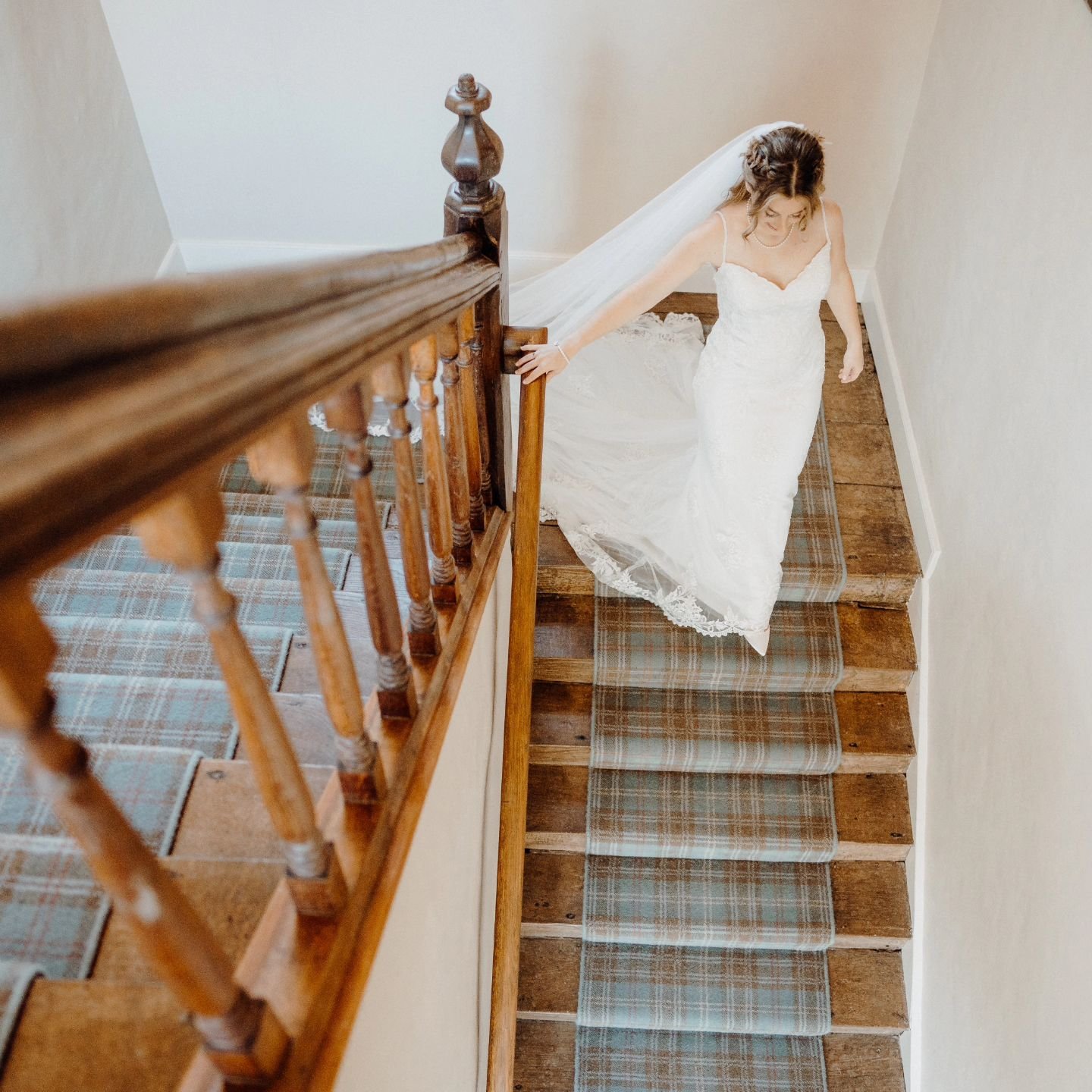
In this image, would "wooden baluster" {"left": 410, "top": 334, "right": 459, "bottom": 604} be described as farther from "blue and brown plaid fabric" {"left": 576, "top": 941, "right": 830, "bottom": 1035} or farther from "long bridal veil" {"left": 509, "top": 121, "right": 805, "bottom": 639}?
"blue and brown plaid fabric" {"left": 576, "top": 941, "right": 830, "bottom": 1035}

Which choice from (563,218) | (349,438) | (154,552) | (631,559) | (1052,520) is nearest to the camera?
(154,552)

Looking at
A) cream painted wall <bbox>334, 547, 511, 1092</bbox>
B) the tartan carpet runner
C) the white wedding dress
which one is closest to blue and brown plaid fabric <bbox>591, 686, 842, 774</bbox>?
the tartan carpet runner

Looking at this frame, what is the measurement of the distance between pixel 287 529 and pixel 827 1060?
3218mm

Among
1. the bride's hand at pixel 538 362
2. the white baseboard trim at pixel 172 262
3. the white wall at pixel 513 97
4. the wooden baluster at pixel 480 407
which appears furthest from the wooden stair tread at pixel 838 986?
the white baseboard trim at pixel 172 262

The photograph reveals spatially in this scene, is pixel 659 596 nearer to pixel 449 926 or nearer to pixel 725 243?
pixel 725 243

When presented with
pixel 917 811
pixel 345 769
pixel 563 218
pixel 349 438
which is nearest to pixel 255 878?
pixel 345 769

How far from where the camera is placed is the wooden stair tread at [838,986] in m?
3.33

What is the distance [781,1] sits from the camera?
11.8 feet

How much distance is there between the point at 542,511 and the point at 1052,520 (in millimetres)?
1711

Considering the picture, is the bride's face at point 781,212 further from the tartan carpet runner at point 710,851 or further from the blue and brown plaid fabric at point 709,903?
the blue and brown plaid fabric at point 709,903

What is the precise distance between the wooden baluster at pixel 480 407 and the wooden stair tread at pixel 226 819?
1.00 meters

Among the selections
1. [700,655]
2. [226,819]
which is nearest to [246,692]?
[226,819]

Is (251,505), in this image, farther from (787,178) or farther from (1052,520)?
(1052,520)

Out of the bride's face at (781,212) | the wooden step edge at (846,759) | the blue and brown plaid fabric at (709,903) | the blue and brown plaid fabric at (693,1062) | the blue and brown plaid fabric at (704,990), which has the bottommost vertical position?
the blue and brown plaid fabric at (693,1062)
